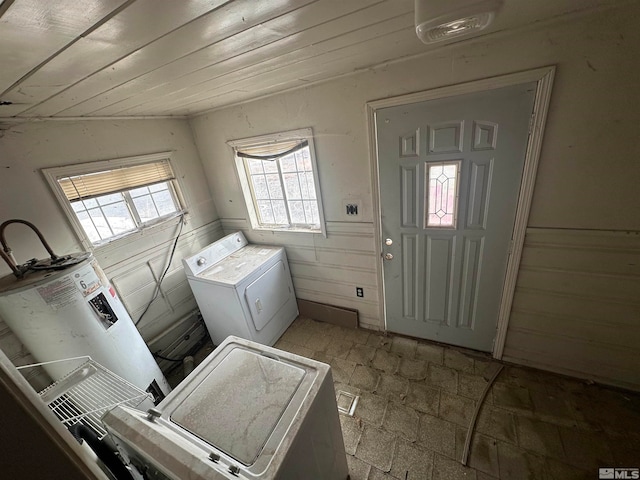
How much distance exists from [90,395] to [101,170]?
5.63 feet

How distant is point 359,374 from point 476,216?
5.45 ft

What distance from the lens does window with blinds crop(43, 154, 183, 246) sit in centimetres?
193

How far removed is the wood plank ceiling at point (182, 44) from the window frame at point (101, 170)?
0.38 m

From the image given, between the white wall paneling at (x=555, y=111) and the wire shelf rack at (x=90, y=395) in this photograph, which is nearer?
the wire shelf rack at (x=90, y=395)

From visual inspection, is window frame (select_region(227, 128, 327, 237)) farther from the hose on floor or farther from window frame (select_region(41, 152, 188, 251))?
the hose on floor

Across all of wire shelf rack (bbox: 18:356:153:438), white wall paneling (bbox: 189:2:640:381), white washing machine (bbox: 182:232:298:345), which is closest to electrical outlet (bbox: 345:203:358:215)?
white wall paneling (bbox: 189:2:640:381)

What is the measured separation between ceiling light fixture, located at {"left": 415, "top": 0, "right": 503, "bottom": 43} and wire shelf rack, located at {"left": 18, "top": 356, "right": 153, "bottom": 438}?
1.88m

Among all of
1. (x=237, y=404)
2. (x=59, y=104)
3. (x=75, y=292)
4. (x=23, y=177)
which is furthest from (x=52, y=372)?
(x=59, y=104)

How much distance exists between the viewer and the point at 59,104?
4.91ft

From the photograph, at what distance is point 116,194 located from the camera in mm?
2209

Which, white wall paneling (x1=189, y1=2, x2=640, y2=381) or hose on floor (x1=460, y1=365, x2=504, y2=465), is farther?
hose on floor (x1=460, y1=365, x2=504, y2=465)

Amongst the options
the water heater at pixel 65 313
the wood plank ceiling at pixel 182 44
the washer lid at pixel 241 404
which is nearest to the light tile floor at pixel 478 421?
the washer lid at pixel 241 404

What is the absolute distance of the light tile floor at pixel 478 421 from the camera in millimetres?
1559

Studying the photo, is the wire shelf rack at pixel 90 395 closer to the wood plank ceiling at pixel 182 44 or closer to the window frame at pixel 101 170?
the window frame at pixel 101 170
